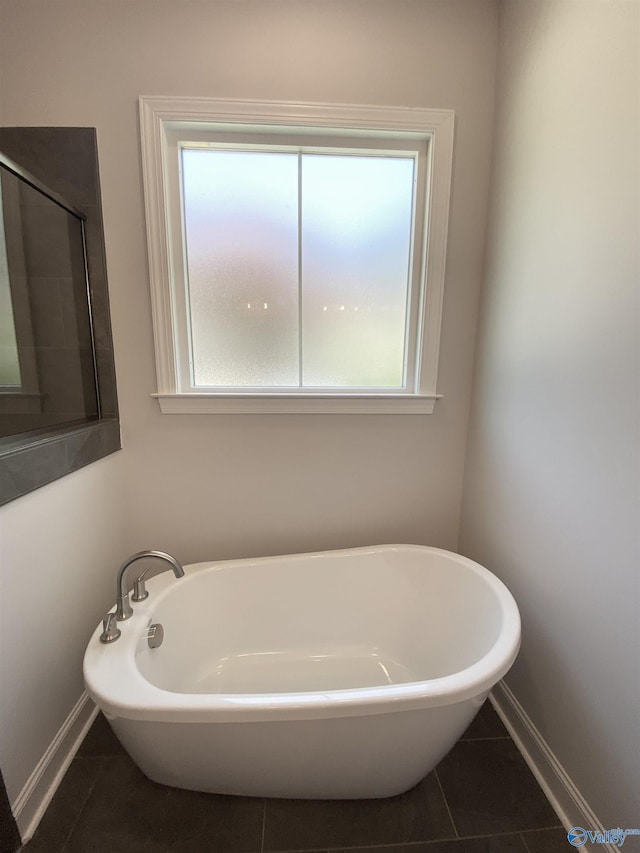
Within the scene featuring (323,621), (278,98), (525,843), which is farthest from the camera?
(323,621)

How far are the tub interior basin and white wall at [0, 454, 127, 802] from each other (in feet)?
1.06

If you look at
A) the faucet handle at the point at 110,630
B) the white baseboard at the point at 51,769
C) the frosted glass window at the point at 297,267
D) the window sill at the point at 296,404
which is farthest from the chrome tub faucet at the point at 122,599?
the frosted glass window at the point at 297,267

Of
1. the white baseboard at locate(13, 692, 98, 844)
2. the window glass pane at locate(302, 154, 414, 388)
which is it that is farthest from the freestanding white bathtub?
the window glass pane at locate(302, 154, 414, 388)

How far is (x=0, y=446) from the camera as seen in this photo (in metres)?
0.97

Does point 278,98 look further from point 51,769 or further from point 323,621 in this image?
point 51,769

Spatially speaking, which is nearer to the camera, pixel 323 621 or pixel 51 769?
pixel 51 769

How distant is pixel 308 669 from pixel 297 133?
6.93 feet

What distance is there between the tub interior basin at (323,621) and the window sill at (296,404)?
603mm

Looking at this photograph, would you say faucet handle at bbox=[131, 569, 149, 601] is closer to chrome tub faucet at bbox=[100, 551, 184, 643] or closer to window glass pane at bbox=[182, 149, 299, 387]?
chrome tub faucet at bbox=[100, 551, 184, 643]

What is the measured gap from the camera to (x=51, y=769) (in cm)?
104

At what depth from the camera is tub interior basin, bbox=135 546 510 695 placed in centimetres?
123

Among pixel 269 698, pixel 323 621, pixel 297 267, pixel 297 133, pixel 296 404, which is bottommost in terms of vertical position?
pixel 323 621

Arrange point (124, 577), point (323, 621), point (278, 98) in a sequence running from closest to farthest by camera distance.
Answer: point (124, 577) → point (278, 98) → point (323, 621)

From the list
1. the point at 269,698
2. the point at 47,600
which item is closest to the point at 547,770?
the point at 269,698
